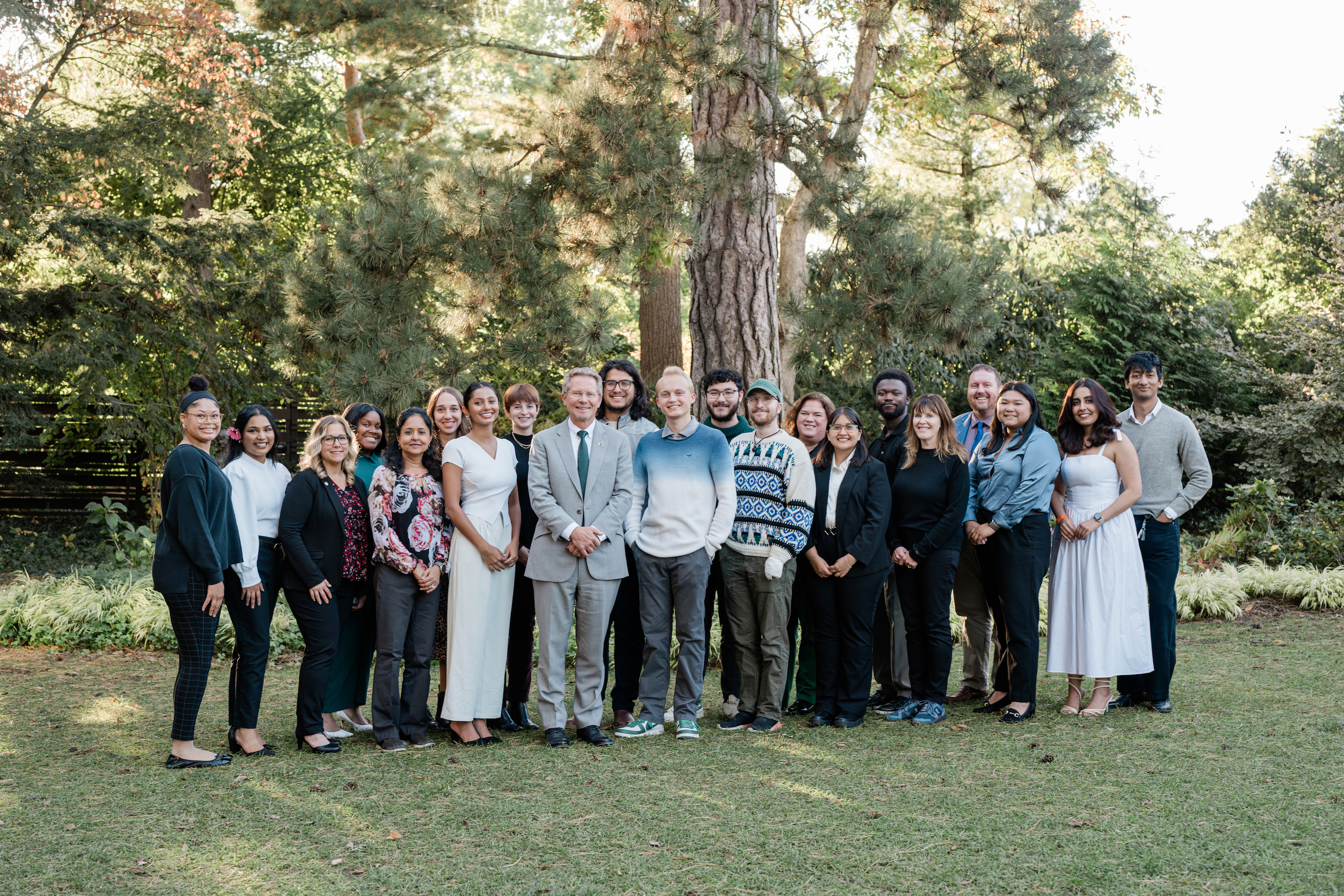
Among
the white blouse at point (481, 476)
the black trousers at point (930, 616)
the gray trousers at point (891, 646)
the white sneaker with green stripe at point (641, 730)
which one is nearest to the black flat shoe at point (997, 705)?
the black trousers at point (930, 616)

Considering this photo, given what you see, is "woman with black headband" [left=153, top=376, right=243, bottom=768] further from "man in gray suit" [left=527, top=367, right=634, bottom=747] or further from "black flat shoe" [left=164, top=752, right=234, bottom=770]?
"man in gray suit" [left=527, top=367, right=634, bottom=747]

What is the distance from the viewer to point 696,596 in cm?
500

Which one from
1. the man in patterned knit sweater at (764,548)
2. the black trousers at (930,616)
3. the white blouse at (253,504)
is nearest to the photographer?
the white blouse at (253,504)

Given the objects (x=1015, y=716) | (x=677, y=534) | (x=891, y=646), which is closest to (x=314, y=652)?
(x=677, y=534)

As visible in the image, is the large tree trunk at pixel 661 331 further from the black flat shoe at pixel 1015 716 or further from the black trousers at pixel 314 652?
the black trousers at pixel 314 652

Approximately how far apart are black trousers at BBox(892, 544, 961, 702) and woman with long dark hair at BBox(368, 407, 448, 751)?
7.83 feet

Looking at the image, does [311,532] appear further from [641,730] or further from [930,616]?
[930,616]

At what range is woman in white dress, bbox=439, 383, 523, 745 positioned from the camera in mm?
4832

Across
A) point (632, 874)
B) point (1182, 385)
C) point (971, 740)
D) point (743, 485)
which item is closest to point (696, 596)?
point (743, 485)

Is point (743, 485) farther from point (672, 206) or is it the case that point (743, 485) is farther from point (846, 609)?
point (672, 206)

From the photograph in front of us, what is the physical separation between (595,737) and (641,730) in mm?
249

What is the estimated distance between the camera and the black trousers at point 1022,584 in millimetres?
5281

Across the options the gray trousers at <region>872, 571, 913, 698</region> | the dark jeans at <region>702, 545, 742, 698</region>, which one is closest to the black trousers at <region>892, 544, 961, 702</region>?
the gray trousers at <region>872, 571, 913, 698</region>

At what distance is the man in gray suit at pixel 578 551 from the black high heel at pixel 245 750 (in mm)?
1237
